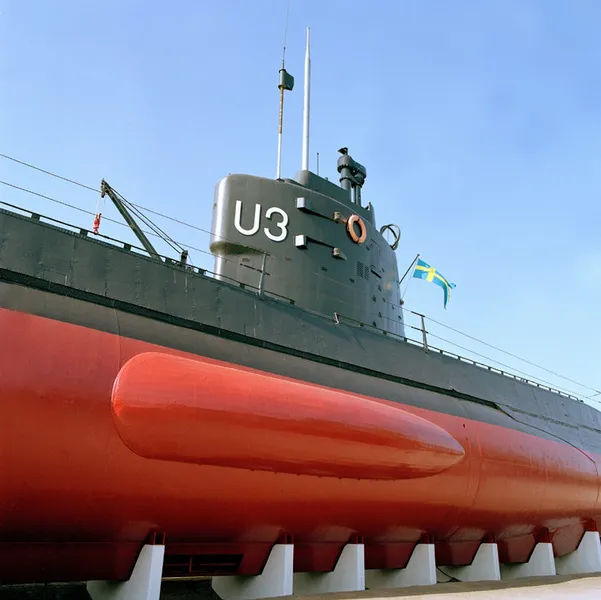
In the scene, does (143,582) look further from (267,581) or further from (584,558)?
(584,558)

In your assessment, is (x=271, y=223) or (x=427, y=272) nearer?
(x=271, y=223)

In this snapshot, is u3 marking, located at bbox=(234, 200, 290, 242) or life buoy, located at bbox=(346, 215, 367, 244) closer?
u3 marking, located at bbox=(234, 200, 290, 242)

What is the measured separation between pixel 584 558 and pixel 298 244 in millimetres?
9424

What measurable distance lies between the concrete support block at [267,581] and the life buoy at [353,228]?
20.1ft

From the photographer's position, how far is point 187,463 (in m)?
6.46

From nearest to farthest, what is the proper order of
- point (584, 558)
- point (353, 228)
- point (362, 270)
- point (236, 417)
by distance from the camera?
point (236, 417) < point (353, 228) < point (362, 270) < point (584, 558)

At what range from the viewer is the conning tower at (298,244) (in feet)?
34.6

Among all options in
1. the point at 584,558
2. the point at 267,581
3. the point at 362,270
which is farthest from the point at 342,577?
the point at 584,558

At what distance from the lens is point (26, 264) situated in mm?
6602

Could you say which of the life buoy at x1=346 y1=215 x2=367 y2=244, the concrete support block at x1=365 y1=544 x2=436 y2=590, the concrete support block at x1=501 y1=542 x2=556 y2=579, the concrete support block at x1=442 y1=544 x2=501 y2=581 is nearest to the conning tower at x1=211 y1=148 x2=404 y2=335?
the life buoy at x1=346 y1=215 x2=367 y2=244

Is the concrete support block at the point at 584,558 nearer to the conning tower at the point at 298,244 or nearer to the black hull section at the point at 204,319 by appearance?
the black hull section at the point at 204,319

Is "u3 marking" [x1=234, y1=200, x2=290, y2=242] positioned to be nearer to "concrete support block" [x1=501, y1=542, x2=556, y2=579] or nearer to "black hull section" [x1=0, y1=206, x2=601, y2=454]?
"black hull section" [x1=0, y1=206, x2=601, y2=454]

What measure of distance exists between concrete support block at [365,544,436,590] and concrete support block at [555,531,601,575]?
213 inches

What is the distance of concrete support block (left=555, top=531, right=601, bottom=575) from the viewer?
42.4 ft
